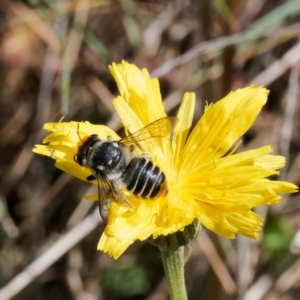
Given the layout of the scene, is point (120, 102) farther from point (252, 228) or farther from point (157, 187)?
point (252, 228)

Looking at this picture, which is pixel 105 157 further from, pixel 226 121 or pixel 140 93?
pixel 226 121

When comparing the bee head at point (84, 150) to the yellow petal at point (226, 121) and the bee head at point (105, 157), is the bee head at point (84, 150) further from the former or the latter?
the yellow petal at point (226, 121)

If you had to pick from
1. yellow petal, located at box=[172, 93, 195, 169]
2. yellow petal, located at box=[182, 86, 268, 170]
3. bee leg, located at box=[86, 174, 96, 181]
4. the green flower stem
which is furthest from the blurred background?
the green flower stem

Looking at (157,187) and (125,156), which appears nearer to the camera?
(157,187)

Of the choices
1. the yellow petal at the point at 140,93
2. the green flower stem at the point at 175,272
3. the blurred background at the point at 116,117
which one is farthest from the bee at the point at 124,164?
the blurred background at the point at 116,117

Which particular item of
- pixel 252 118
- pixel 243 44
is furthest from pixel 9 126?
pixel 252 118

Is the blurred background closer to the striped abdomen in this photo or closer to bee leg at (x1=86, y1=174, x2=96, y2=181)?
bee leg at (x1=86, y1=174, x2=96, y2=181)

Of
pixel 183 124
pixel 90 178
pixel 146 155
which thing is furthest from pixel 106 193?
pixel 183 124
